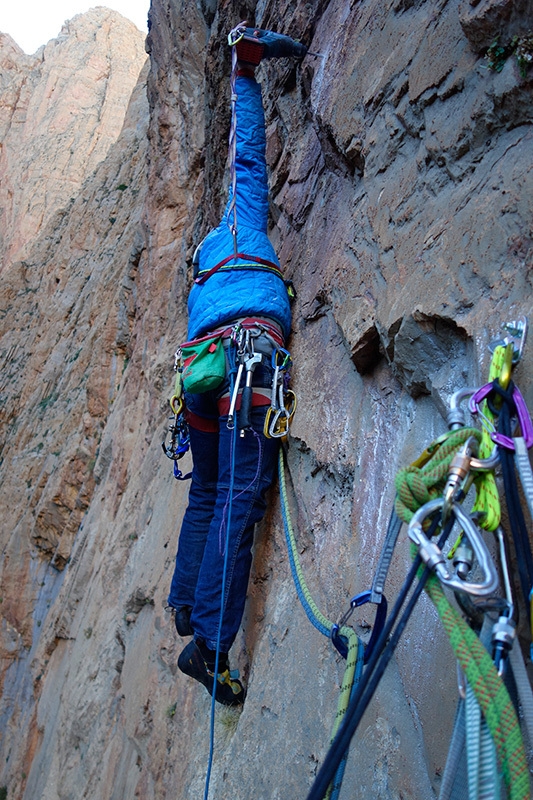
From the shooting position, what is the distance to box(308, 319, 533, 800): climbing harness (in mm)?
960

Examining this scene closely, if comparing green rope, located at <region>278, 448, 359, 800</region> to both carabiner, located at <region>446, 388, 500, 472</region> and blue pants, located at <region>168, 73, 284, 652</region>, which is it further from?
carabiner, located at <region>446, 388, 500, 472</region>

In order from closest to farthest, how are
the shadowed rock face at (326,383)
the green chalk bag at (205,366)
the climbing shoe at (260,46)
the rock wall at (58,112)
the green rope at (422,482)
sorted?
the green rope at (422,482) < the shadowed rock face at (326,383) < the green chalk bag at (205,366) < the climbing shoe at (260,46) < the rock wall at (58,112)

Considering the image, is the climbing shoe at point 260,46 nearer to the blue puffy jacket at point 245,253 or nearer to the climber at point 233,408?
the climber at point 233,408

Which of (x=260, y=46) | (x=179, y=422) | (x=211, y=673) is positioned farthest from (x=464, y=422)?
(x=260, y=46)

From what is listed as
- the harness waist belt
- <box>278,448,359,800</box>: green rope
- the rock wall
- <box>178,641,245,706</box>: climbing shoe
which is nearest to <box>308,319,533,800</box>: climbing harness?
<box>278,448,359,800</box>: green rope

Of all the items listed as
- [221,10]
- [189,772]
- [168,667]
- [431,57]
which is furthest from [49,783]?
[221,10]

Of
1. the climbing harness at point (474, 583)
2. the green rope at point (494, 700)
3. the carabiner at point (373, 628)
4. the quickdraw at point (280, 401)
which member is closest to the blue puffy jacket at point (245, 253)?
the quickdraw at point (280, 401)

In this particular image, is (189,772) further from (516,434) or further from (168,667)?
(516,434)

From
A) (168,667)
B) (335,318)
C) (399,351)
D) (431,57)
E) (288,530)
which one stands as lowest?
(168,667)

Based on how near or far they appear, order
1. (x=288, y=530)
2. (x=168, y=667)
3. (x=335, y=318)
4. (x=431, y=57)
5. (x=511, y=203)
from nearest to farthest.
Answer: (x=511, y=203), (x=431, y=57), (x=288, y=530), (x=335, y=318), (x=168, y=667)

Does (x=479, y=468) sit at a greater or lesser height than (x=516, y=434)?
lesser

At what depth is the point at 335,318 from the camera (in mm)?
2643

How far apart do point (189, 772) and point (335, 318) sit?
7.21 feet

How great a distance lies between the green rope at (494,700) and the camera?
929mm
